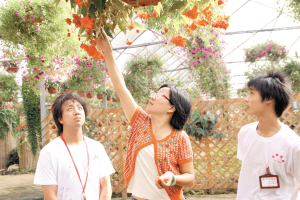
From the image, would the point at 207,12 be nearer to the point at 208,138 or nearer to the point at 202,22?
the point at 202,22

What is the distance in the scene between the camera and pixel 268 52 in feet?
21.5

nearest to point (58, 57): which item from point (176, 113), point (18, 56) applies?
point (18, 56)

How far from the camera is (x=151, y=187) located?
1274 mm

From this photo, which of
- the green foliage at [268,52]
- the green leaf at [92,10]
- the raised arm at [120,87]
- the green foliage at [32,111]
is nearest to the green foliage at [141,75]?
the green foliage at [32,111]

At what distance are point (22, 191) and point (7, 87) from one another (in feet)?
8.40

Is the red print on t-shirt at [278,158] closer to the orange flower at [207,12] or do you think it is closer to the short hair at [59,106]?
the orange flower at [207,12]

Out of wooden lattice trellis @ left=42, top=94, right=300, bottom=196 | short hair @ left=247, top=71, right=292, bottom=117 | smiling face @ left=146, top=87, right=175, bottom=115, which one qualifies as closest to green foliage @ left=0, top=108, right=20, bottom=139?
wooden lattice trellis @ left=42, top=94, right=300, bottom=196

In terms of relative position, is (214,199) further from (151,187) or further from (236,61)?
(236,61)

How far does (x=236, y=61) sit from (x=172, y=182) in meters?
10.7

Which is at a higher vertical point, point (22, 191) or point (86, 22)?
point (86, 22)

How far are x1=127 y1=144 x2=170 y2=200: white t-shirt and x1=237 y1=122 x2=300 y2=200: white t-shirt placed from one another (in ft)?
1.39

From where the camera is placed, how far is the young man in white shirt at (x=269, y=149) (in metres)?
1.30

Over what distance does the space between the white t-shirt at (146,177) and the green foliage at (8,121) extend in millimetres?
6880

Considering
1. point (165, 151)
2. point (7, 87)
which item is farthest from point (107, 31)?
point (7, 87)
